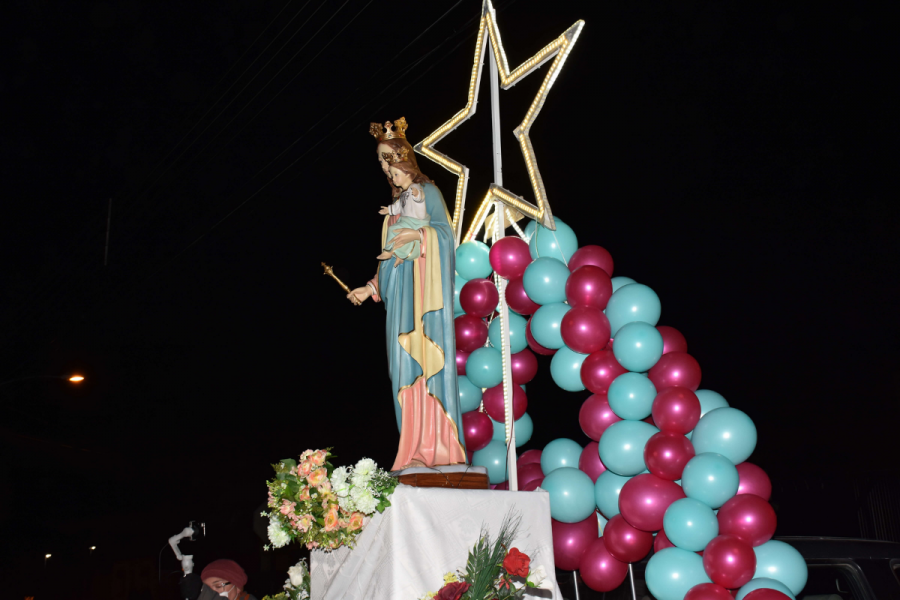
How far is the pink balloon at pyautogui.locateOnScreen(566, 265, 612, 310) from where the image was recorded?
5168 mm

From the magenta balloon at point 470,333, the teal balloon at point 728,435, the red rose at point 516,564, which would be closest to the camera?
the red rose at point 516,564

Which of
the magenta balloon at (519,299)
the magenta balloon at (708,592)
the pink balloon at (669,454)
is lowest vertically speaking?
the magenta balloon at (708,592)

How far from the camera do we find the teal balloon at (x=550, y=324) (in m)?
5.44

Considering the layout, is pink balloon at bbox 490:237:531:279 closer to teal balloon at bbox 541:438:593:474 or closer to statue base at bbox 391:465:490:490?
teal balloon at bbox 541:438:593:474

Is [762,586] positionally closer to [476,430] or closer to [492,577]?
[492,577]

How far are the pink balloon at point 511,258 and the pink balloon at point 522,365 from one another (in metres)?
0.74

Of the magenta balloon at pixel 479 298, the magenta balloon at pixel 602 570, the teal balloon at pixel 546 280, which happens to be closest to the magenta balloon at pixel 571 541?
the magenta balloon at pixel 602 570

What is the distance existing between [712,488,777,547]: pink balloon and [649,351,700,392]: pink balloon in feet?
2.86

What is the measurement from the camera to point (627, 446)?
4.80 metres

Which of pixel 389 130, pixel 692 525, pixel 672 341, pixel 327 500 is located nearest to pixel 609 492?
pixel 692 525

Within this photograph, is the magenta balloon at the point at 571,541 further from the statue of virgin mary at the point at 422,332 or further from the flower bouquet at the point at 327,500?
the flower bouquet at the point at 327,500

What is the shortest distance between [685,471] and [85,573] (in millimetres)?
19380

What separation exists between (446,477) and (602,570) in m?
1.27

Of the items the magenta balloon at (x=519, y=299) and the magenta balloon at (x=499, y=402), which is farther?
the magenta balloon at (x=499, y=402)
